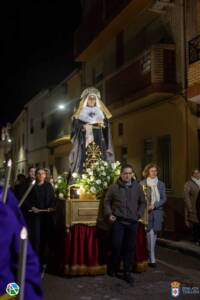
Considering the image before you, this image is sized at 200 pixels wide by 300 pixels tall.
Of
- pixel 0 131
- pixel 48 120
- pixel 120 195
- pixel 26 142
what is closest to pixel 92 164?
pixel 120 195

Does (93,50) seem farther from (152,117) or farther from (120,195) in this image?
(120,195)

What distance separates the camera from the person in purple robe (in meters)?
2.41

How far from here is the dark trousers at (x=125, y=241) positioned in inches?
303

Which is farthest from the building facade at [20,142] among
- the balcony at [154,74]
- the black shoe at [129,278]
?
the black shoe at [129,278]

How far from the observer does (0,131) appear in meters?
60.9

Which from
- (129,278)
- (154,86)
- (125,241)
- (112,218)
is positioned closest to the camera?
(129,278)

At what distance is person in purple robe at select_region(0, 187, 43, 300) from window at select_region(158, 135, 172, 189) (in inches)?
526

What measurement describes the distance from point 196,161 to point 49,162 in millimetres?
20959

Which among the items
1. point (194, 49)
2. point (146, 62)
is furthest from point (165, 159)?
point (194, 49)

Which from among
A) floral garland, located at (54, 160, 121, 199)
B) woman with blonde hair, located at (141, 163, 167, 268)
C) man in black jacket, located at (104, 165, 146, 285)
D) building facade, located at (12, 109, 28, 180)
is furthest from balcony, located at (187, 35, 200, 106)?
building facade, located at (12, 109, 28, 180)

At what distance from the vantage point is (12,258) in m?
2.46

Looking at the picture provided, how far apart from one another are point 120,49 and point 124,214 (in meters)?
13.3

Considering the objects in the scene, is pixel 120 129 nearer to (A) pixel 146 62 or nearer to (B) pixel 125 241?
(A) pixel 146 62

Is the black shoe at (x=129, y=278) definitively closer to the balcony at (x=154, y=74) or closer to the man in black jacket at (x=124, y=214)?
the man in black jacket at (x=124, y=214)
